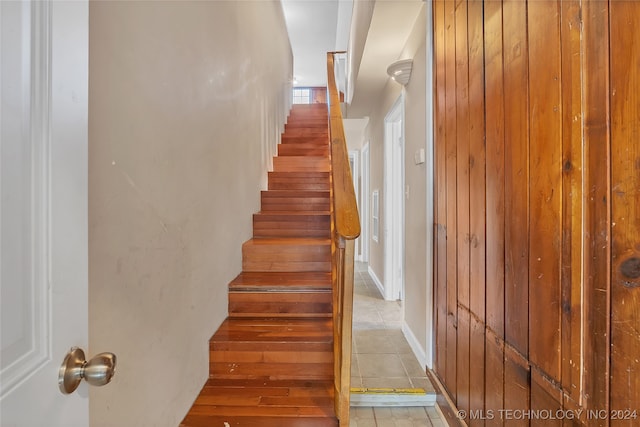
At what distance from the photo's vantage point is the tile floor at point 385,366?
172 centimetres

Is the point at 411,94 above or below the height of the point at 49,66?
above

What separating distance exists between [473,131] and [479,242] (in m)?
0.52

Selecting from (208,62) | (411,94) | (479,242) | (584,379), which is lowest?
(584,379)

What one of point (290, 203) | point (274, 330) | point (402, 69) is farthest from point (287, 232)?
point (402, 69)

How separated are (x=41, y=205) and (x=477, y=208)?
4.81ft

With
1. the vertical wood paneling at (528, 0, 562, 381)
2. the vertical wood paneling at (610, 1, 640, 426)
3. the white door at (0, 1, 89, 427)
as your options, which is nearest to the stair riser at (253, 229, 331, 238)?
the vertical wood paneling at (528, 0, 562, 381)

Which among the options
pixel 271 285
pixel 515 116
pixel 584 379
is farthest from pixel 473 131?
pixel 271 285

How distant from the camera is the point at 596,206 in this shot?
2.66ft

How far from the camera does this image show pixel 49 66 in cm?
45

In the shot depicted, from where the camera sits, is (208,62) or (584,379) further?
(208,62)

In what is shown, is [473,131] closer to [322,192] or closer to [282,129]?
[322,192]

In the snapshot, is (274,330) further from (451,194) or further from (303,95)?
(303,95)

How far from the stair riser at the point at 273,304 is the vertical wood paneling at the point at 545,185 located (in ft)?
3.89

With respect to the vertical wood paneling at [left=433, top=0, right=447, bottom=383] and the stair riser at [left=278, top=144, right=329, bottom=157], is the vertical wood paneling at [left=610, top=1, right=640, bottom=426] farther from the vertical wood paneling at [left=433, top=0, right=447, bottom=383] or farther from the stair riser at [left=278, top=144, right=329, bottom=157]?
the stair riser at [left=278, top=144, right=329, bottom=157]
